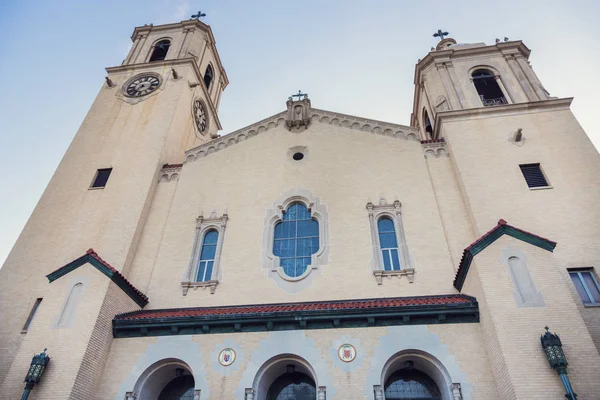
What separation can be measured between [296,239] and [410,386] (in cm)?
610

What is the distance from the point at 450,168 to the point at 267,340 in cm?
962

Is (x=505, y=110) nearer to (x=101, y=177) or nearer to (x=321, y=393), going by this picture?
(x=321, y=393)

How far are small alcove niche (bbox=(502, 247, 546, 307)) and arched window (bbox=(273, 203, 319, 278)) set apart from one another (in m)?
6.12

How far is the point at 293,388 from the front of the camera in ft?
39.6

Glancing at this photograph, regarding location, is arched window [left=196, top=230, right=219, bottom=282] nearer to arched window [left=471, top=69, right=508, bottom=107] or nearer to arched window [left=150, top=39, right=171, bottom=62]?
arched window [left=471, top=69, right=508, bottom=107]

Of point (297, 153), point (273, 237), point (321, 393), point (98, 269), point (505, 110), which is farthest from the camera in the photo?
point (297, 153)

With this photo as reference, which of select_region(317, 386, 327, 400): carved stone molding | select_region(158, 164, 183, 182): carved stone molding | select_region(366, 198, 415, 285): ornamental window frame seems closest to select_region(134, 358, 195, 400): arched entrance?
select_region(317, 386, 327, 400): carved stone molding

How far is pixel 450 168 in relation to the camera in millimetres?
16391

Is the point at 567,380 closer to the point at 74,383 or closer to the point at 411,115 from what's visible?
the point at 74,383

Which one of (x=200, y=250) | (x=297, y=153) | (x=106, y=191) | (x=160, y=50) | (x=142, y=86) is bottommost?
(x=200, y=250)

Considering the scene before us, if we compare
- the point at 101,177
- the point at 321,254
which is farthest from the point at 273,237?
the point at 101,177

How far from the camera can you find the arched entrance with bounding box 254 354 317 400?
11.4 metres

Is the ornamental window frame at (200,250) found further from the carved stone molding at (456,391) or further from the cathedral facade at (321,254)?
the carved stone molding at (456,391)

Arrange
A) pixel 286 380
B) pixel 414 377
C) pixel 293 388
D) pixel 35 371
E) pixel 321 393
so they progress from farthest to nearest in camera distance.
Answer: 1. pixel 286 380
2. pixel 293 388
3. pixel 414 377
4. pixel 35 371
5. pixel 321 393
